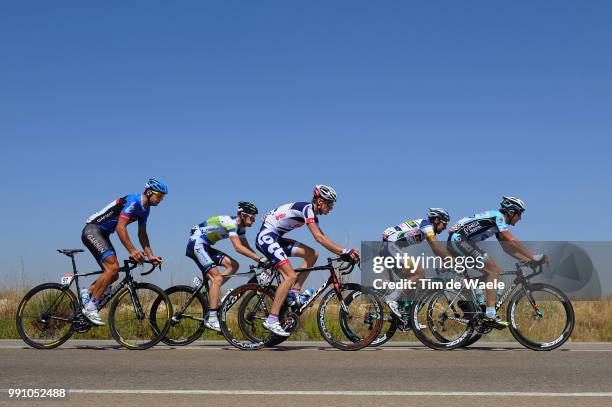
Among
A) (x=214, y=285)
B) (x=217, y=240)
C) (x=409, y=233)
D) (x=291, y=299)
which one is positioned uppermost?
(x=409, y=233)

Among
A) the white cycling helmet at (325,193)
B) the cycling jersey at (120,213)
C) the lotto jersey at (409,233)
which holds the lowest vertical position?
the lotto jersey at (409,233)

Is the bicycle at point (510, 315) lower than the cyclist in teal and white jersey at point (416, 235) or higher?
lower

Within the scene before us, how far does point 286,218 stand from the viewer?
10.6 metres

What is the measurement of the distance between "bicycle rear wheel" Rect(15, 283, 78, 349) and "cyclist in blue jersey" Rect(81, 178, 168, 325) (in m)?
0.40

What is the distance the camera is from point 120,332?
35.4ft

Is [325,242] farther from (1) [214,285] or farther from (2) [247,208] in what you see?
(1) [214,285]

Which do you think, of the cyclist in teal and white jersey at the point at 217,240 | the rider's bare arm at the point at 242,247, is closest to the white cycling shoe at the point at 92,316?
the cyclist in teal and white jersey at the point at 217,240

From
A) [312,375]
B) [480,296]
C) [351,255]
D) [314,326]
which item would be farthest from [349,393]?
[314,326]

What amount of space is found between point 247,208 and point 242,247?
59 centimetres

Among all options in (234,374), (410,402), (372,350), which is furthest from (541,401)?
(372,350)

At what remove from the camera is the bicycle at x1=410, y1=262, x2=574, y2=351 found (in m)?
Answer: 10.5

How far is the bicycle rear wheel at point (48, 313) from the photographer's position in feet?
35.5

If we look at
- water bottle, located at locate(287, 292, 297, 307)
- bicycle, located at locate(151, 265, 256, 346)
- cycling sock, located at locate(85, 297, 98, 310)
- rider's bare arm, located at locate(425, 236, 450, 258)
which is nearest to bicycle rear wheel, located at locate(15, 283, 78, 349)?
cycling sock, located at locate(85, 297, 98, 310)

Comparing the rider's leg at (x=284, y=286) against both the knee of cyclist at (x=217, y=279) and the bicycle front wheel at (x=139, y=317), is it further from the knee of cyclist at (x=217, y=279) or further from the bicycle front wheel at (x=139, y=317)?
the bicycle front wheel at (x=139, y=317)
